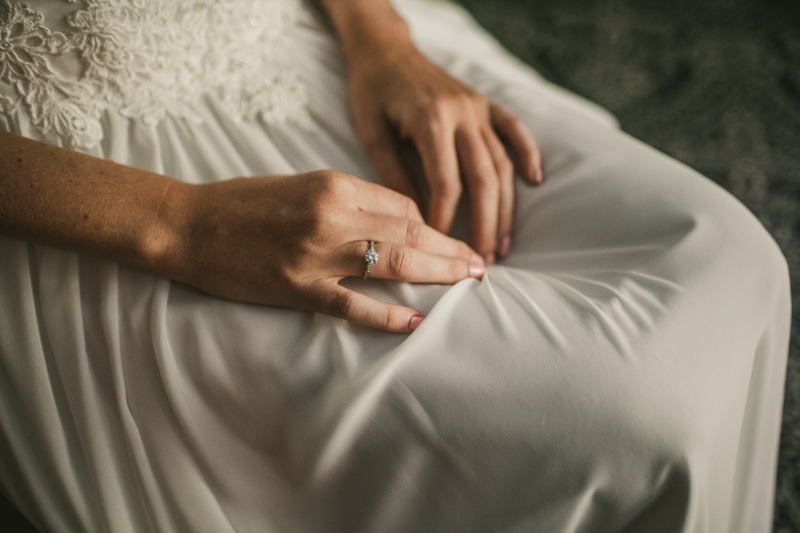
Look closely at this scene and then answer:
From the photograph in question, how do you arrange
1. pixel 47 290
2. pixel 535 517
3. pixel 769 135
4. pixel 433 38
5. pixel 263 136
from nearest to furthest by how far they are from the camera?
pixel 535 517
pixel 47 290
pixel 263 136
pixel 433 38
pixel 769 135

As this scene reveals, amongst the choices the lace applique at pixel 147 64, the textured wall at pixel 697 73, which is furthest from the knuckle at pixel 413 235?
the textured wall at pixel 697 73

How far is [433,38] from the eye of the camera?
1.20 metres

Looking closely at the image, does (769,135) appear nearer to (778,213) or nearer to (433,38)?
(778,213)

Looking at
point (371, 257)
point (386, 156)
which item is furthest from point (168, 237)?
point (386, 156)

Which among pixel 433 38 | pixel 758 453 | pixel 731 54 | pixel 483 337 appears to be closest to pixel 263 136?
pixel 483 337

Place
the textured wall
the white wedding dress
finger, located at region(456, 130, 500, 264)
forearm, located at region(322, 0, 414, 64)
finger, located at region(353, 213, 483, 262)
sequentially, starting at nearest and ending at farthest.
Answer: the white wedding dress → finger, located at region(353, 213, 483, 262) → finger, located at region(456, 130, 500, 264) → forearm, located at region(322, 0, 414, 64) → the textured wall

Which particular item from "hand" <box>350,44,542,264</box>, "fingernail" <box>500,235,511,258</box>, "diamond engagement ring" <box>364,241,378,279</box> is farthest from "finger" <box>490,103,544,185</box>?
"diamond engagement ring" <box>364,241,378,279</box>

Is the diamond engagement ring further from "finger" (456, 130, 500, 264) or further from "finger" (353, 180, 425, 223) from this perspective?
"finger" (456, 130, 500, 264)

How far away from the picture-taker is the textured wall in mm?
1344

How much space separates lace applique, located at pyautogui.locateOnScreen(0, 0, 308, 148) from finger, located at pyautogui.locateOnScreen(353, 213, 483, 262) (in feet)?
1.14

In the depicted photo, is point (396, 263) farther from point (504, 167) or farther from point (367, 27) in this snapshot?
point (367, 27)

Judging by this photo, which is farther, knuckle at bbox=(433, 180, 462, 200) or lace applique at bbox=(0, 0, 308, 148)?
knuckle at bbox=(433, 180, 462, 200)

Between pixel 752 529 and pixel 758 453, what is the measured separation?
4.2 inches

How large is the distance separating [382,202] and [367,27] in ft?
1.65
